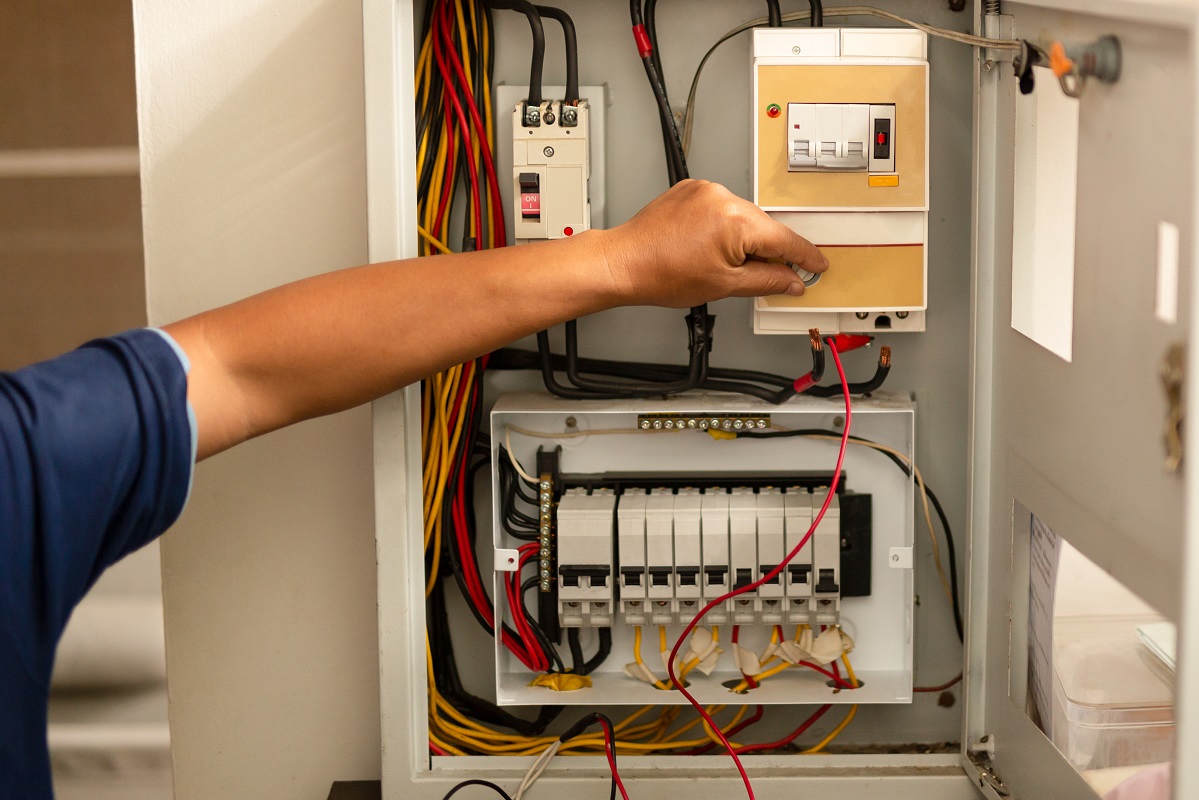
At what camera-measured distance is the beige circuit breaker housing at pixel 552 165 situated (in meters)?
1.22

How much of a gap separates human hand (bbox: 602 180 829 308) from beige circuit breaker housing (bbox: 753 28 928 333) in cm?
10

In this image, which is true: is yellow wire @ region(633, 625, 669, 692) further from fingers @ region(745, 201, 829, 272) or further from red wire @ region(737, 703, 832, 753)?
fingers @ region(745, 201, 829, 272)

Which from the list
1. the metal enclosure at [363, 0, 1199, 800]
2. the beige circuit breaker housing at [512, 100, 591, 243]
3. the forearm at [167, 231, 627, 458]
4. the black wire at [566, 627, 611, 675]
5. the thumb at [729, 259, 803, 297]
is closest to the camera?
the metal enclosure at [363, 0, 1199, 800]

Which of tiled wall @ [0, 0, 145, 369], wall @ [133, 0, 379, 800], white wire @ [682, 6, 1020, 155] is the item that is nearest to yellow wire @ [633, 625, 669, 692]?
wall @ [133, 0, 379, 800]

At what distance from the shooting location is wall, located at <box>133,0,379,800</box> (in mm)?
1364

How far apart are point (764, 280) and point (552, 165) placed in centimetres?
29

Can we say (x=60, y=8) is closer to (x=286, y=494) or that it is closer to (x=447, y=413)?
(x=286, y=494)

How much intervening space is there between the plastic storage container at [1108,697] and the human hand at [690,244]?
1.58 feet

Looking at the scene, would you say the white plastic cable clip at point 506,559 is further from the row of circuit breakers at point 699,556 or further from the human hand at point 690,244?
the human hand at point 690,244

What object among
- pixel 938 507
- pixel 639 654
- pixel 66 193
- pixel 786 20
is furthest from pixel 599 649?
pixel 66 193

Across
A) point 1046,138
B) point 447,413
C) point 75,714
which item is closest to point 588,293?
point 447,413

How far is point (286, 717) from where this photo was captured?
1440mm

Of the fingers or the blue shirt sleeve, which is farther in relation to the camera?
the fingers

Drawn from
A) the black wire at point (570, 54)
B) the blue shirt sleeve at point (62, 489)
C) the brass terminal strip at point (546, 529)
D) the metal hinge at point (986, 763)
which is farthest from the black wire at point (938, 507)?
the blue shirt sleeve at point (62, 489)
